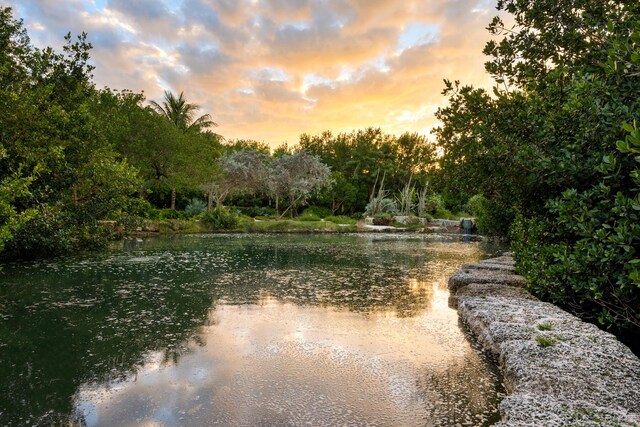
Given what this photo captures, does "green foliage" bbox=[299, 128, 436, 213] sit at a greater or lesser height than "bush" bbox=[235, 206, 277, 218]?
greater

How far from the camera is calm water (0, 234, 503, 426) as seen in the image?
14.7 feet

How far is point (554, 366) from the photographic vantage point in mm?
4625

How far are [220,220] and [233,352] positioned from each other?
24718 mm

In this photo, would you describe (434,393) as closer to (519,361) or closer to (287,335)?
(519,361)

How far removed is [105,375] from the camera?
532cm

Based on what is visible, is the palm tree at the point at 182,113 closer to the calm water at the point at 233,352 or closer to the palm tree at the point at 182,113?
the palm tree at the point at 182,113

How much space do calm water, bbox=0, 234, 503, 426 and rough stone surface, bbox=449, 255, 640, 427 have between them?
1.38ft

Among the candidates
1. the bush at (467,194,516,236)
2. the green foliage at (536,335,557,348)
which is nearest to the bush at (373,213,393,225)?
the bush at (467,194,516,236)

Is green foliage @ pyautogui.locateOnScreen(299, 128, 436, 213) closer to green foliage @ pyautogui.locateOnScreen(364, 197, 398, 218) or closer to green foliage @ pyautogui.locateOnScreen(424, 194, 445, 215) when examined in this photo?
green foliage @ pyautogui.locateOnScreen(424, 194, 445, 215)

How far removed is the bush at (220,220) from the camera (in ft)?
98.9

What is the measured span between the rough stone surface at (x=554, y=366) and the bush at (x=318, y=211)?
Result: 3911 centimetres

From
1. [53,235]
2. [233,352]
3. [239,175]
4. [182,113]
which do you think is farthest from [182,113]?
Result: [233,352]

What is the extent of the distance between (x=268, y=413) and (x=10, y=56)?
45.2ft

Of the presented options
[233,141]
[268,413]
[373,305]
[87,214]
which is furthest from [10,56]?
[233,141]
